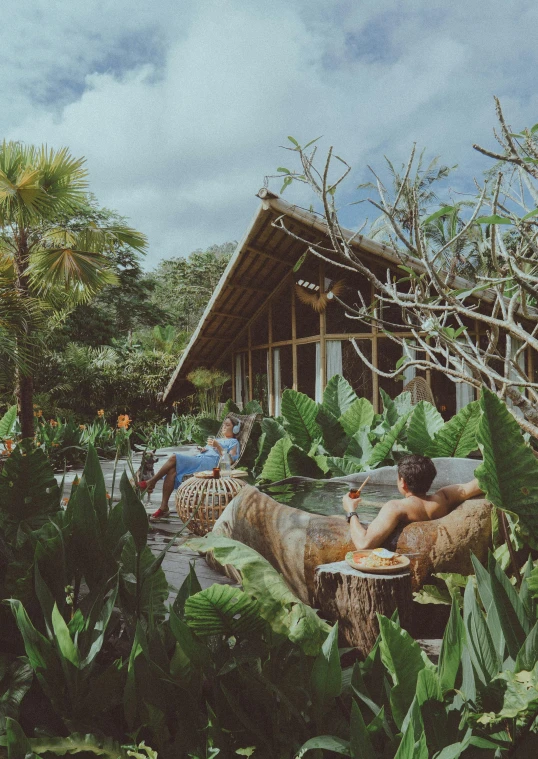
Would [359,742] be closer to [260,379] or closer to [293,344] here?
[293,344]

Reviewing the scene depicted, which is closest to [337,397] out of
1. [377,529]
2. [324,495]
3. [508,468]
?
[324,495]

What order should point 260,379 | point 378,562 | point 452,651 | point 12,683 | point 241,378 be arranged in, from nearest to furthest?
point 452,651 < point 12,683 < point 378,562 < point 260,379 < point 241,378

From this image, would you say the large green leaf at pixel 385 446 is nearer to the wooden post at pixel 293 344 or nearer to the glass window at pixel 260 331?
the wooden post at pixel 293 344

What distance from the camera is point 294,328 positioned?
33.4 feet

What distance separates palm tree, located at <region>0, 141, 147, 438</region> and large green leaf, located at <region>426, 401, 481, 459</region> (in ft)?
13.5

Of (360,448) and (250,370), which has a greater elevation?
(250,370)

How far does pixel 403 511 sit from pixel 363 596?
65cm

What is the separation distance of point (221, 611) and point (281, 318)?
930cm

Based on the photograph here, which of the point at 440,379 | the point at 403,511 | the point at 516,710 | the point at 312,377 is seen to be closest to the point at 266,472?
the point at 403,511

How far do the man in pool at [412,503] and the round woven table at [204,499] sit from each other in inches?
67.6

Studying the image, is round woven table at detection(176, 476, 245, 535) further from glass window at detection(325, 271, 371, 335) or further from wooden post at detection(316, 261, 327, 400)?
glass window at detection(325, 271, 371, 335)

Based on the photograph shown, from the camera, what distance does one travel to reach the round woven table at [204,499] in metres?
4.36

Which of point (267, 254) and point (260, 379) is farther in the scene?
point (260, 379)

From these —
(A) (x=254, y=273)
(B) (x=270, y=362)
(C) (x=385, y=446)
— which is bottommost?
(C) (x=385, y=446)
